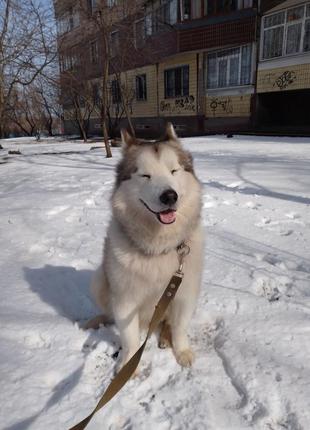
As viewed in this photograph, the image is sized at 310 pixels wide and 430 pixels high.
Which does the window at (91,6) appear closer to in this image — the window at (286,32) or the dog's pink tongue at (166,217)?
the window at (286,32)

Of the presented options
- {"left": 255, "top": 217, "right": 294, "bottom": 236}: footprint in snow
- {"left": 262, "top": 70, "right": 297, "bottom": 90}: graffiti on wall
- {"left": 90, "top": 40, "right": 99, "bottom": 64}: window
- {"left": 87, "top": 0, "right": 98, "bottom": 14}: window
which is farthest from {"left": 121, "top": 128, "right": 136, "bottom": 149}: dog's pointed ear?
{"left": 262, "top": 70, "right": 297, "bottom": 90}: graffiti on wall

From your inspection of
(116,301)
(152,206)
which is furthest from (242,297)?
(152,206)

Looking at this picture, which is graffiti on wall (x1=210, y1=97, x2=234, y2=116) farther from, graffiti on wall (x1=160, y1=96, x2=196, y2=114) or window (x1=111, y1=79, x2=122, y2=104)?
window (x1=111, y1=79, x2=122, y2=104)

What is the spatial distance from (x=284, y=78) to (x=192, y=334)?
16119mm

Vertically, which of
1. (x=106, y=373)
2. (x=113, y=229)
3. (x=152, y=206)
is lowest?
(x=106, y=373)

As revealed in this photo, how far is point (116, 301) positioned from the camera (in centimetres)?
216

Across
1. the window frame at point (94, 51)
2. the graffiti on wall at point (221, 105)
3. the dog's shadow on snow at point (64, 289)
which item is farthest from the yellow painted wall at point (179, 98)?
the dog's shadow on snow at point (64, 289)

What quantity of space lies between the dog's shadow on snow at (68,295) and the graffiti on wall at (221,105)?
1630 centimetres

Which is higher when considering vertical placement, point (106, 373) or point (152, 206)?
point (152, 206)

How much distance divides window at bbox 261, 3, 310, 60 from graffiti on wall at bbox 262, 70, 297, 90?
0.88m

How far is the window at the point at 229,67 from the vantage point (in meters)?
16.8

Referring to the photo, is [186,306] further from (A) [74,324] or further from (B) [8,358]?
(B) [8,358]

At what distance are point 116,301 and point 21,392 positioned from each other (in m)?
0.78

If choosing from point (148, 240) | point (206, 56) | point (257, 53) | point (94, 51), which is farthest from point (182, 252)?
point (206, 56)
